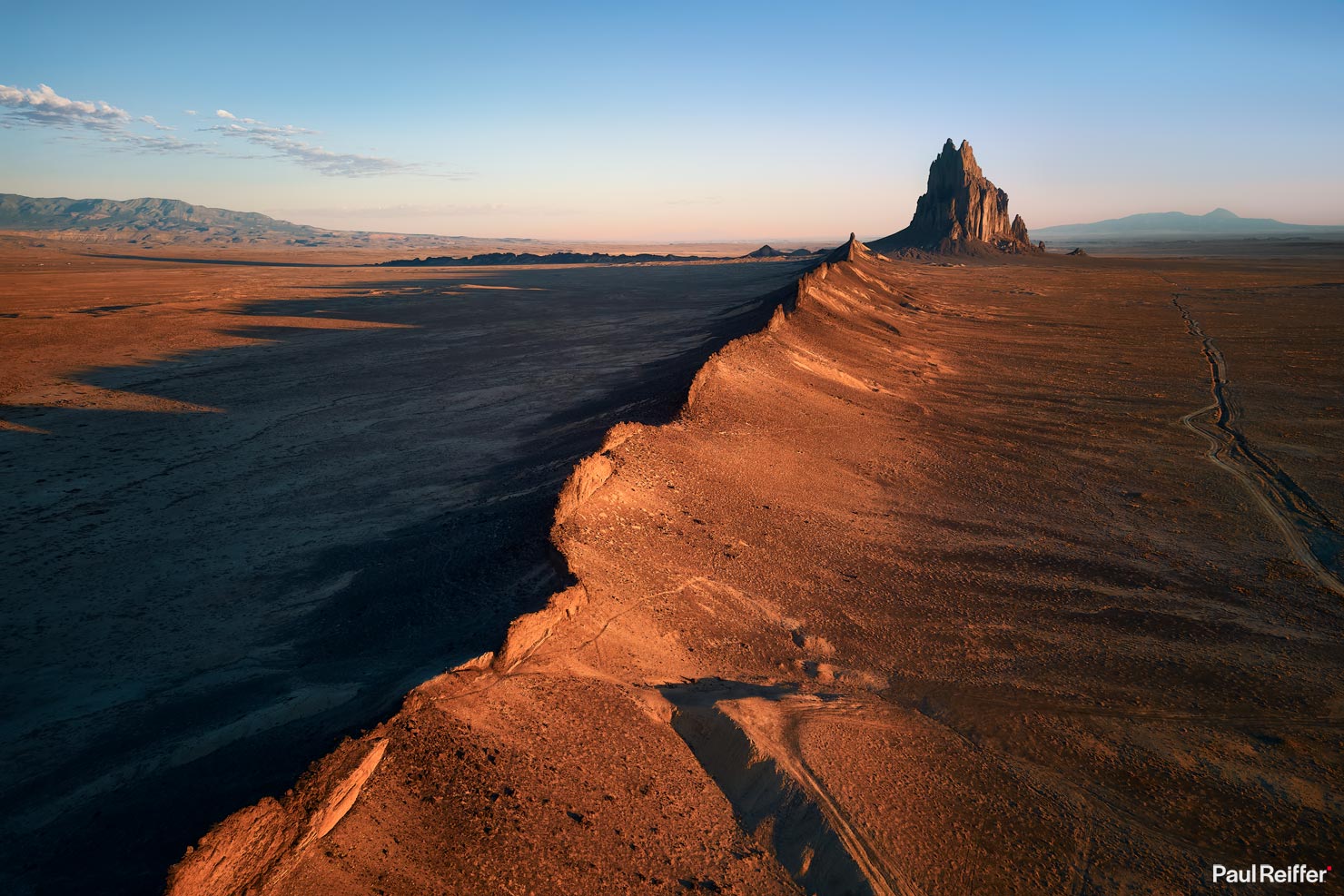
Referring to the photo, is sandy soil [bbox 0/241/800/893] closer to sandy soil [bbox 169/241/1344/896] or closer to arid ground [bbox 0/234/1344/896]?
arid ground [bbox 0/234/1344/896]

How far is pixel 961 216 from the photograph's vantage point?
321 ft

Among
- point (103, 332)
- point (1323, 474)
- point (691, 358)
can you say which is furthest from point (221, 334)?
point (1323, 474)

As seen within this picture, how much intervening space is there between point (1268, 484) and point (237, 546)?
67.5ft

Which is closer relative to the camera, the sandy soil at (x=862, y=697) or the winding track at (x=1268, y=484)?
the sandy soil at (x=862, y=697)

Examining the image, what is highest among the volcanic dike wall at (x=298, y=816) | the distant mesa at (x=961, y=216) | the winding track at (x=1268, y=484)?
the distant mesa at (x=961, y=216)

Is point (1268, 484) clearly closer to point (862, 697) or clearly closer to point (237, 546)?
point (862, 697)

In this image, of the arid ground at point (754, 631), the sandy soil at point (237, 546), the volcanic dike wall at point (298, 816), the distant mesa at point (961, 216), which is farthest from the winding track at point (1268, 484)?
the distant mesa at point (961, 216)

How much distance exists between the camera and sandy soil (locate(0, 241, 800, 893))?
6.44m

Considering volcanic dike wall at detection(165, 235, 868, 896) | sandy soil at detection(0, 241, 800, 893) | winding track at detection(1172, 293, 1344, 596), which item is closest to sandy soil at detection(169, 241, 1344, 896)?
volcanic dike wall at detection(165, 235, 868, 896)

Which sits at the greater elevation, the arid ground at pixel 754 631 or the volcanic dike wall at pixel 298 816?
the volcanic dike wall at pixel 298 816

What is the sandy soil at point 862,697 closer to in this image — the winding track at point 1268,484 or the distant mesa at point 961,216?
the winding track at point 1268,484

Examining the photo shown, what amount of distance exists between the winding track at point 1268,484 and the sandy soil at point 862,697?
0.65 feet

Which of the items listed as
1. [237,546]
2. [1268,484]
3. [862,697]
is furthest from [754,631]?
[1268,484]

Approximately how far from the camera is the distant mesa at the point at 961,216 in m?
97.0
